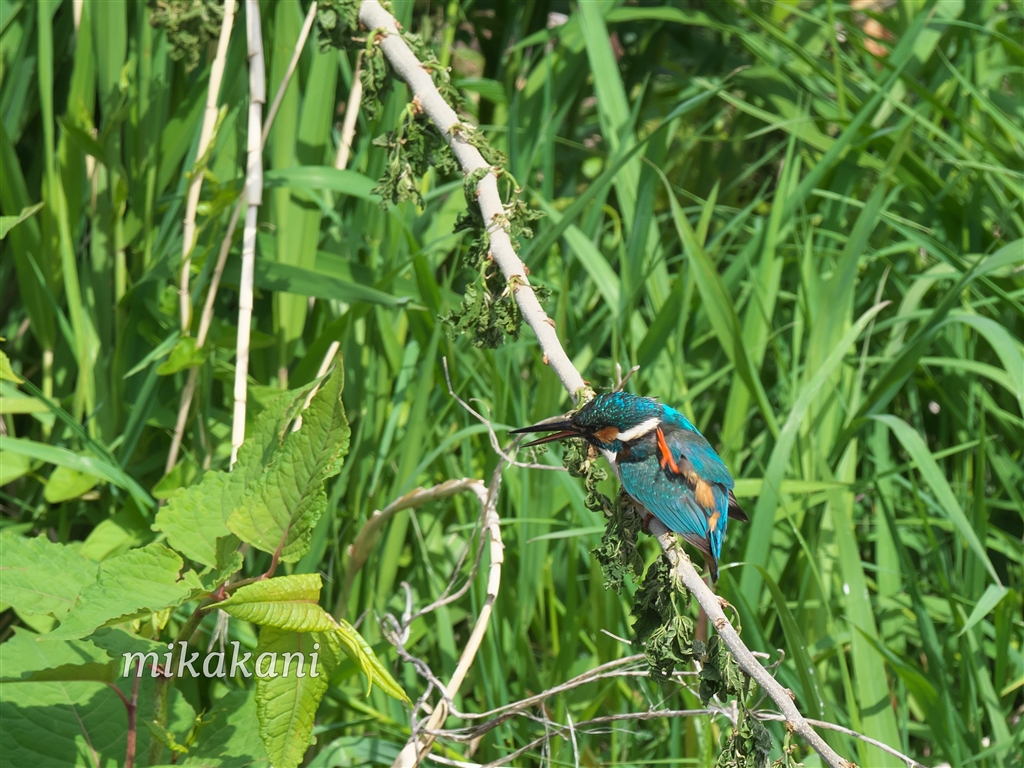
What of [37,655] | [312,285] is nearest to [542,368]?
[312,285]

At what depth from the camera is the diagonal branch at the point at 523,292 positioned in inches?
39.0

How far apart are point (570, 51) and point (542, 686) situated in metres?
1.79

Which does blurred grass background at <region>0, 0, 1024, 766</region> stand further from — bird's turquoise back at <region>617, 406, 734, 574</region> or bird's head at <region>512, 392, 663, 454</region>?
bird's head at <region>512, 392, 663, 454</region>

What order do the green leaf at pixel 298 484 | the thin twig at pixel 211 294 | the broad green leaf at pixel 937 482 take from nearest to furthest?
the green leaf at pixel 298 484
the broad green leaf at pixel 937 482
the thin twig at pixel 211 294

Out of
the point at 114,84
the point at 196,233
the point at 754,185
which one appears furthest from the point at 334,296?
the point at 754,185

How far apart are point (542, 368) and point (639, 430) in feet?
2.47

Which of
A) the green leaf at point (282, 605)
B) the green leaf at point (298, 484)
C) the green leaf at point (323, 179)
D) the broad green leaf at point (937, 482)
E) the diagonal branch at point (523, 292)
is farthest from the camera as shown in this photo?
the green leaf at point (323, 179)

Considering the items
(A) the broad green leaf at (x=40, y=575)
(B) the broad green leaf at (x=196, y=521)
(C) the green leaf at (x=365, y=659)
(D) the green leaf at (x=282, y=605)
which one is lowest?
(A) the broad green leaf at (x=40, y=575)

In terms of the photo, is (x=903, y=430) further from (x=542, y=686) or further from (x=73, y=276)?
(x=73, y=276)

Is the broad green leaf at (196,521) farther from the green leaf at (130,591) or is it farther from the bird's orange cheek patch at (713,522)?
the bird's orange cheek patch at (713,522)

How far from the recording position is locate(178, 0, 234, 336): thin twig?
6.40 ft

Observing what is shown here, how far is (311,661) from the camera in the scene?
4.25 ft

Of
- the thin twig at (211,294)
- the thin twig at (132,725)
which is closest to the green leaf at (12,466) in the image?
the thin twig at (211,294)

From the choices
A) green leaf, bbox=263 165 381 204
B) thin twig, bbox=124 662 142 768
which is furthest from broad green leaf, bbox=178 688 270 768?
green leaf, bbox=263 165 381 204
